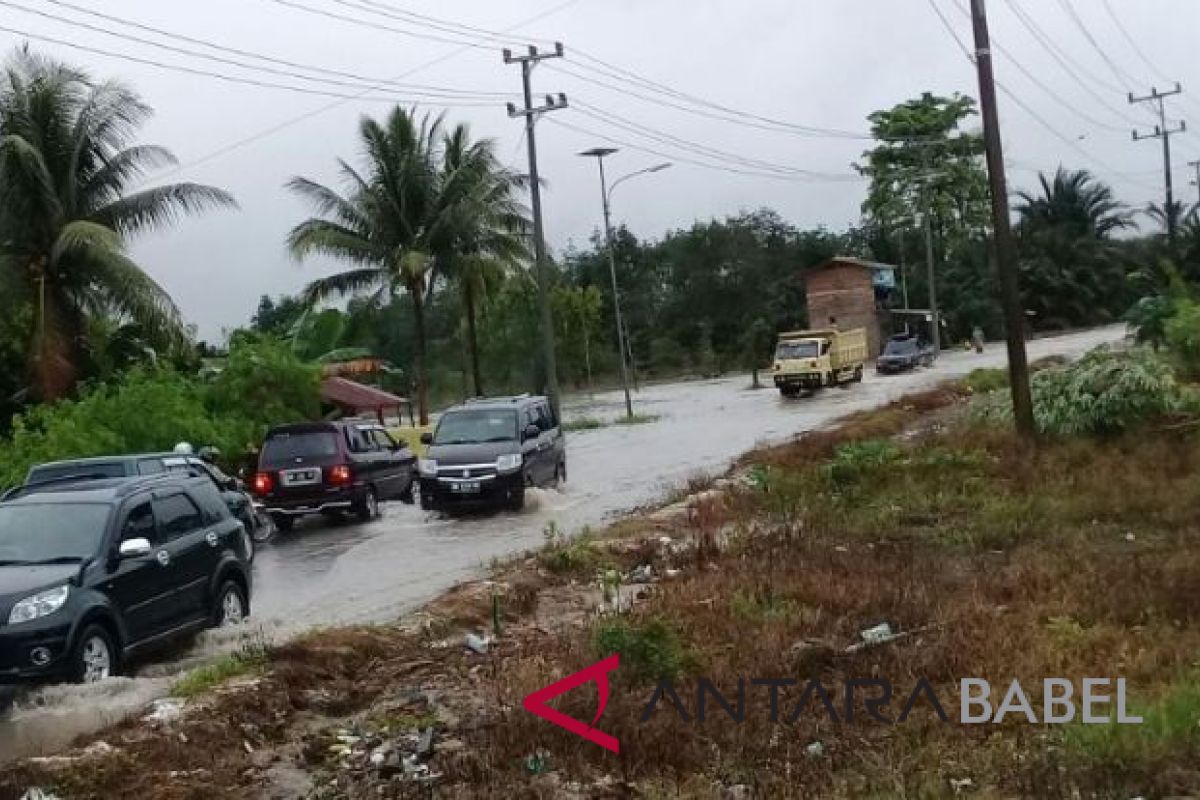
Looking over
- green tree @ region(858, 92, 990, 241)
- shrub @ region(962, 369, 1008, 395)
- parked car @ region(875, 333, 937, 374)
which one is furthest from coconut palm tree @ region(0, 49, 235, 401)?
green tree @ region(858, 92, 990, 241)

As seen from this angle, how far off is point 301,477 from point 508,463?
3.37 m

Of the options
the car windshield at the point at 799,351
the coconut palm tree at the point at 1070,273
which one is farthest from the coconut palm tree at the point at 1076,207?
the car windshield at the point at 799,351

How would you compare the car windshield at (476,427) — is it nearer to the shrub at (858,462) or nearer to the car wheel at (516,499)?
the car wheel at (516,499)

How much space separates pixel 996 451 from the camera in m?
20.5

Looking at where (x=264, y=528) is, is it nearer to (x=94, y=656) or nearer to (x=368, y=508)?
(x=368, y=508)

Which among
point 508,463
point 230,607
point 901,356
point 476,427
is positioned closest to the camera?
point 230,607

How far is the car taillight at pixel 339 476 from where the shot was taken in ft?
71.8

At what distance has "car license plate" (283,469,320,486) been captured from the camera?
21812mm

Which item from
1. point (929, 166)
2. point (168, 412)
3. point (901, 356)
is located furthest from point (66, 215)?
point (929, 166)

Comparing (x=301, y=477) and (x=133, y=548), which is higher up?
(x=133, y=548)

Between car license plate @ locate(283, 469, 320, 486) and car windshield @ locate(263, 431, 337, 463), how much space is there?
26 cm

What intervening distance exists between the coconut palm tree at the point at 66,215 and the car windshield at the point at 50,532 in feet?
47.5

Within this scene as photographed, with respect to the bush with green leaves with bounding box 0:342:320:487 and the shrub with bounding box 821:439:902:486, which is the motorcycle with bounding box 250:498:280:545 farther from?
the shrub with bounding box 821:439:902:486

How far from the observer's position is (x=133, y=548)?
10.4 m
